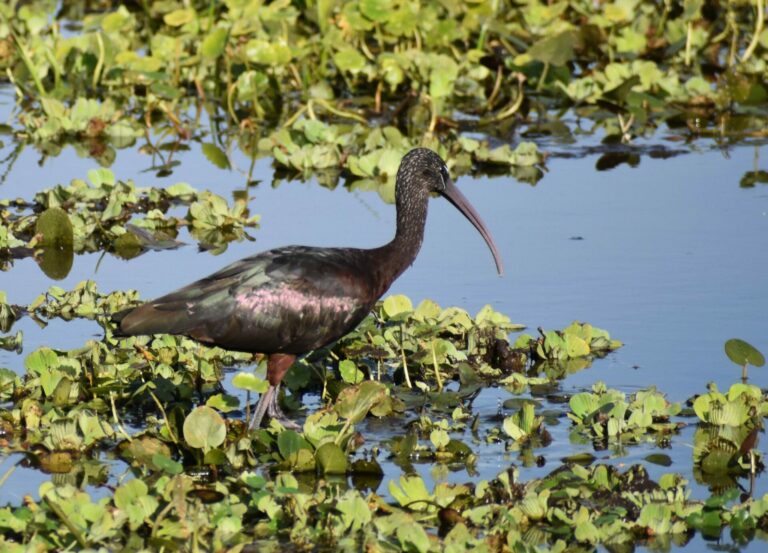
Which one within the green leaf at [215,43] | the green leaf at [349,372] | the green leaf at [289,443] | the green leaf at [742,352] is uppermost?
the green leaf at [215,43]

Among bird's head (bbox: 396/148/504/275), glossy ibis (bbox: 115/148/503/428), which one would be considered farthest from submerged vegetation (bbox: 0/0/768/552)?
bird's head (bbox: 396/148/504/275)

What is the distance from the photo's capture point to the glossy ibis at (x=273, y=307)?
6.80 m

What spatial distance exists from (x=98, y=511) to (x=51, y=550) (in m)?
0.22

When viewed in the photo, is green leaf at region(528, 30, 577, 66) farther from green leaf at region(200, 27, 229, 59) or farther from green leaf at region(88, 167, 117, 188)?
green leaf at region(88, 167, 117, 188)

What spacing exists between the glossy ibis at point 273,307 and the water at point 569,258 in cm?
51

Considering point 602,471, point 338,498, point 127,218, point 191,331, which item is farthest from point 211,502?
point 127,218

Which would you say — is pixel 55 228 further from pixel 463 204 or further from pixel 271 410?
pixel 271 410

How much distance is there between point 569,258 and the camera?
31.7ft

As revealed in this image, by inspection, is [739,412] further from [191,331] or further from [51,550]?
[51,550]

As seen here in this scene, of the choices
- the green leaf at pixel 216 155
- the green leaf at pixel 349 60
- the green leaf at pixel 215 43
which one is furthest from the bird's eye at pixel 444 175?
the green leaf at pixel 349 60

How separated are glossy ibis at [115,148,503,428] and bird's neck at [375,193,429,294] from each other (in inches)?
4.0

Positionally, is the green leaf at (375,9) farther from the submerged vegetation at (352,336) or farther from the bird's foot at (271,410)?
the bird's foot at (271,410)

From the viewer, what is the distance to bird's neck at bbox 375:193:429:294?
7324 mm

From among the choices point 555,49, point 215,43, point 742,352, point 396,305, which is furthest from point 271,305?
point 555,49
